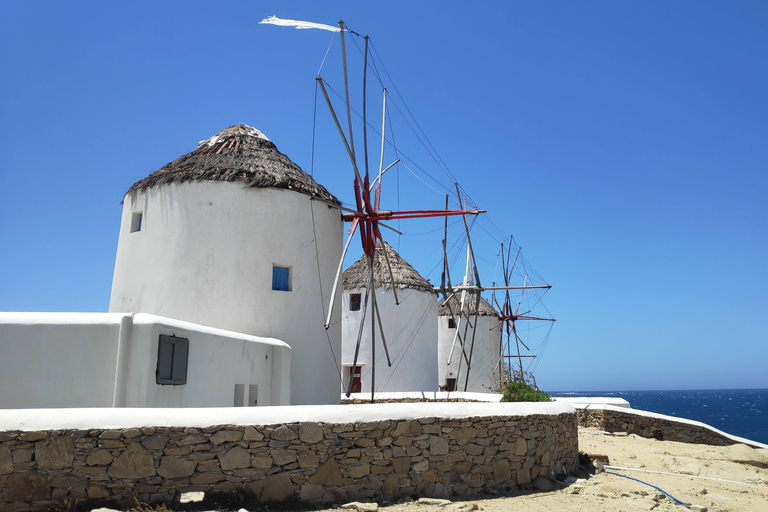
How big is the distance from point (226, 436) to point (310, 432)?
979 mm

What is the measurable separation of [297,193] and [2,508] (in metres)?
8.81

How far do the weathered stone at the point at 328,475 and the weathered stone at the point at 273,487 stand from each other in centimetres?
27

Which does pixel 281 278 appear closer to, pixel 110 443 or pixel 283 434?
pixel 283 434

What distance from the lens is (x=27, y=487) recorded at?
5957 millimetres

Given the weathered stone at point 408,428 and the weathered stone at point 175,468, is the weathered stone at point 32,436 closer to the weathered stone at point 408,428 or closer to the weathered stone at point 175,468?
the weathered stone at point 175,468

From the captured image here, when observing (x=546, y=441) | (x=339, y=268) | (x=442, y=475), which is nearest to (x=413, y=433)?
(x=442, y=475)

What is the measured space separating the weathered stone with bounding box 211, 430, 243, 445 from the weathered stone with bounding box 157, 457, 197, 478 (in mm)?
315

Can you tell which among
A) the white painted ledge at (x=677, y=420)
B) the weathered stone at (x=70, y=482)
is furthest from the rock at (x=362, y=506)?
the white painted ledge at (x=677, y=420)

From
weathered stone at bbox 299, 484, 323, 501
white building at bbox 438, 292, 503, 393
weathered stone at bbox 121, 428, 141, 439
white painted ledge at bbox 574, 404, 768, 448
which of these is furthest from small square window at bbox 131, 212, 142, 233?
white building at bbox 438, 292, 503, 393

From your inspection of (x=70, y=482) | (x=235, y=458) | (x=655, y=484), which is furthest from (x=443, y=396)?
(x=70, y=482)

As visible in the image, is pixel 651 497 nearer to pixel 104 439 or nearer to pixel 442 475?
pixel 442 475

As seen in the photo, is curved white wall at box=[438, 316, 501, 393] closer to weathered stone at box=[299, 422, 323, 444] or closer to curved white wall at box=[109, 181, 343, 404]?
curved white wall at box=[109, 181, 343, 404]

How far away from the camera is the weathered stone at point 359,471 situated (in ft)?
24.2

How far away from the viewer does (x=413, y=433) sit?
7.92 meters
